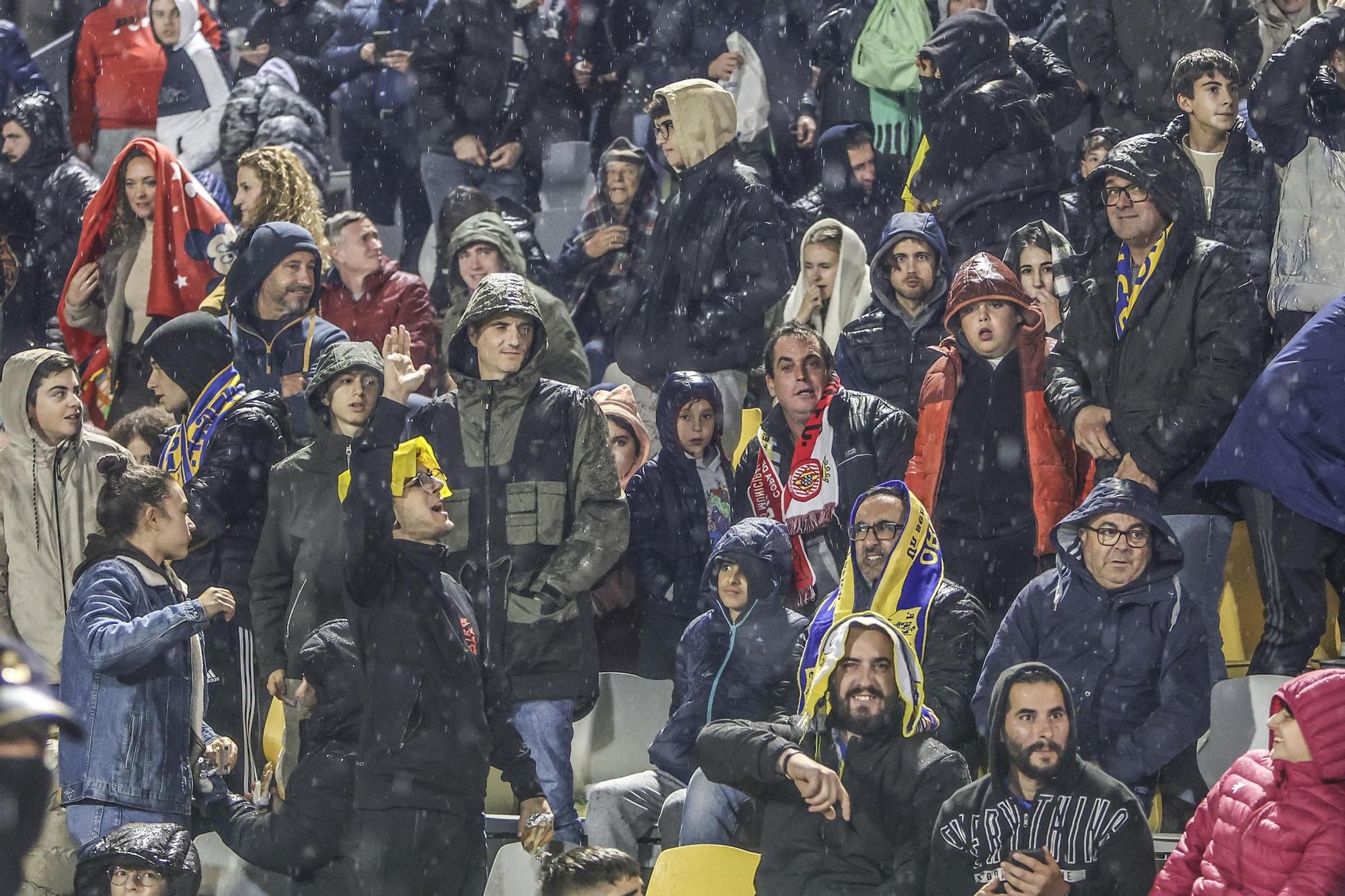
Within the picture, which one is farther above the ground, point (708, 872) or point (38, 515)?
point (38, 515)

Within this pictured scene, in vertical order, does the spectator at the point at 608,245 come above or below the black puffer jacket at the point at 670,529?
above

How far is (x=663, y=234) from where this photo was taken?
9.05 meters

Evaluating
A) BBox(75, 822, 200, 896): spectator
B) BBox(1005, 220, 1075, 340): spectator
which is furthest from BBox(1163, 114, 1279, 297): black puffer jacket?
BBox(75, 822, 200, 896): spectator

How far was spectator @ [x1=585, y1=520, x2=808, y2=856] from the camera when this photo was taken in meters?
7.08

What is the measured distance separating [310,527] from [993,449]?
240 cm

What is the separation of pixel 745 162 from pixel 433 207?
172cm

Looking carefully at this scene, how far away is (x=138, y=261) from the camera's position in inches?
380

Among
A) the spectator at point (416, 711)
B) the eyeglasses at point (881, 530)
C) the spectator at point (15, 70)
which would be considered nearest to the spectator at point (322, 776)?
the spectator at point (416, 711)

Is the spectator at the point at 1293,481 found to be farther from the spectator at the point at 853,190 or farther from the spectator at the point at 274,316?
the spectator at the point at 274,316

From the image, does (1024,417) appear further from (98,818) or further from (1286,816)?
(98,818)

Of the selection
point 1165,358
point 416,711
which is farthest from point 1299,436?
point 416,711

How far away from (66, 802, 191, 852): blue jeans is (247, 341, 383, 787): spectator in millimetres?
543

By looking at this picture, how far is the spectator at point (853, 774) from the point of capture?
627 centimetres

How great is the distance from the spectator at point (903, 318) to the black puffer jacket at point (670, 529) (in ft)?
2.24
